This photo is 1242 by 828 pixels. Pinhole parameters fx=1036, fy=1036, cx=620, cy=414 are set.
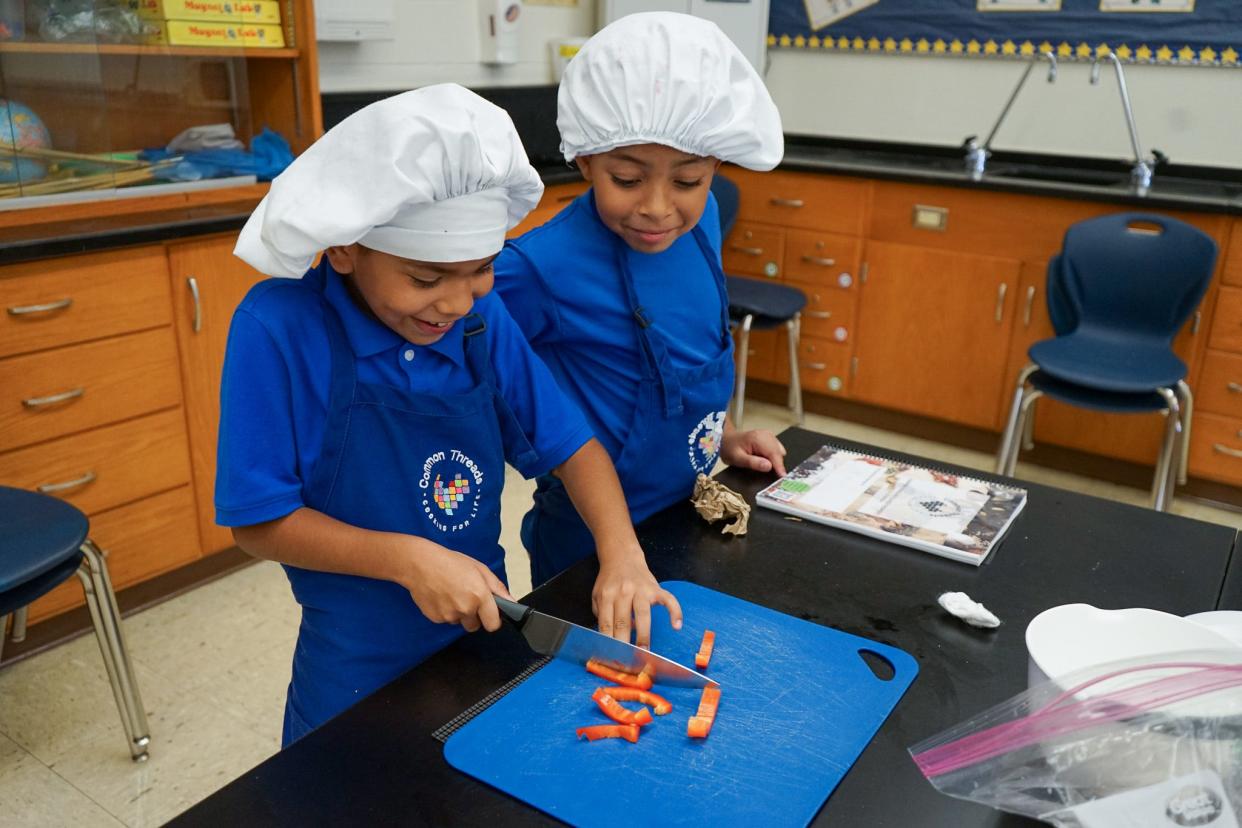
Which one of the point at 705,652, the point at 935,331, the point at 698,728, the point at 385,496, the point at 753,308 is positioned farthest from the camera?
the point at 935,331

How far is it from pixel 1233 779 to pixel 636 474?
80cm

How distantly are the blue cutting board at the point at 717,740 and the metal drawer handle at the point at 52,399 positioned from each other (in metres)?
1.64

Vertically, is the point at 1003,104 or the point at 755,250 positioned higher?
the point at 1003,104

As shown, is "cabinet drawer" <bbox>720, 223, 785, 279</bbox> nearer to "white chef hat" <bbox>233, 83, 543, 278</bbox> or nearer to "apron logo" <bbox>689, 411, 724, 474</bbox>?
"apron logo" <bbox>689, 411, 724, 474</bbox>

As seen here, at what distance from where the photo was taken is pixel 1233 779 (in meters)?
0.63

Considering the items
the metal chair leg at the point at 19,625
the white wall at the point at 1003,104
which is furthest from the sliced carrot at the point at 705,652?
the white wall at the point at 1003,104

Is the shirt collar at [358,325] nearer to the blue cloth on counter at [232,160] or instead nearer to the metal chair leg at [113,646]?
the metal chair leg at [113,646]

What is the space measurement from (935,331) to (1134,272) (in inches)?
28.2

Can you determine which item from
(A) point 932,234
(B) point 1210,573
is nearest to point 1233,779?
(B) point 1210,573

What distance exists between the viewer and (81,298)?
83.9 inches

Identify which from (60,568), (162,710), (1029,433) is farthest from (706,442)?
(1029,433)

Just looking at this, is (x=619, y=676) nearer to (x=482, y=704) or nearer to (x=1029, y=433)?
(x=482, y=704)

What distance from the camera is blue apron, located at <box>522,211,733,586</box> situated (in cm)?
130

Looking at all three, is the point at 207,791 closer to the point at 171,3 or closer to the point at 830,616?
the point at 830,616
